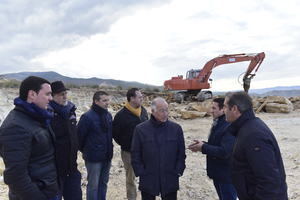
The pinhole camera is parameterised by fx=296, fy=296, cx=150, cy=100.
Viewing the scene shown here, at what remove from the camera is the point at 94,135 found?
12.9ft

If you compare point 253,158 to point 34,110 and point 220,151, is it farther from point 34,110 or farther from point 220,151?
point 34,110

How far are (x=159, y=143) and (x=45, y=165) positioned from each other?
1250 mm

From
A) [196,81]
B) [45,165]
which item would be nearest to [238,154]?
[45,165]

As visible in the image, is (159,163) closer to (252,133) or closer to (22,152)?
(252,133)

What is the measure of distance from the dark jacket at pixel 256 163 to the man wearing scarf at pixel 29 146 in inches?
61.9

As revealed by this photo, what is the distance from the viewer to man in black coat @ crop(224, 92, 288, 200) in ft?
7.37

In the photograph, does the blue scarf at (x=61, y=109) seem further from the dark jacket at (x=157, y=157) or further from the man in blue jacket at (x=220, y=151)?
→ the man in blue jacket at (x=220, y=151)

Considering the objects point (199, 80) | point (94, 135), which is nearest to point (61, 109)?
point (94, 135)

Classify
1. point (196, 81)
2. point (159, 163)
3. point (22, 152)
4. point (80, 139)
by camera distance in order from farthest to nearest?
point (196, 81) < point (80, 139) < point (159, 163) < point (22, 152)

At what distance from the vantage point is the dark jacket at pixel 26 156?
2.18 m

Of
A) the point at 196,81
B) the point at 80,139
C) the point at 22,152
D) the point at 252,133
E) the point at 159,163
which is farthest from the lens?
the point at 196,81

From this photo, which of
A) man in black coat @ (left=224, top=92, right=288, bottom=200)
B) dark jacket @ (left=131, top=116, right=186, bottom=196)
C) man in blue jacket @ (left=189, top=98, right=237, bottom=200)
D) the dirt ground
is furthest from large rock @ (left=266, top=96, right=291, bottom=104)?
man in black coat @ (left=224, top=92, right=288, bottom=200)

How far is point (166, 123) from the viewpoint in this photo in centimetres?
331

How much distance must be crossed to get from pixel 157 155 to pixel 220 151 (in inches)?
27.0
